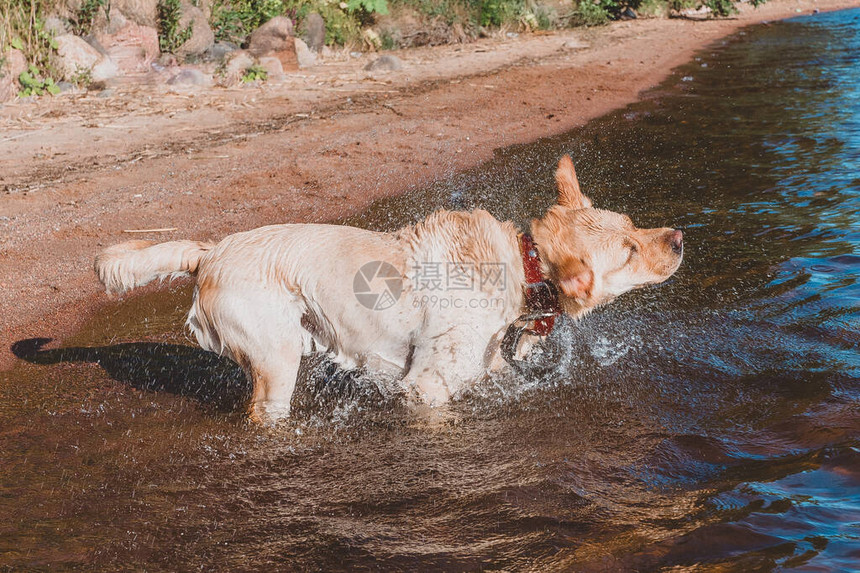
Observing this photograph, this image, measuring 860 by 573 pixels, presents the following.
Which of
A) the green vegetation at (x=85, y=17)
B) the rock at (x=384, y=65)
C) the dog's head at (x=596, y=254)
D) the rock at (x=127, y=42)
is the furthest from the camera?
the rock at (x=384, y=65)

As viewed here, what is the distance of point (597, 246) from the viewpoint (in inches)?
198

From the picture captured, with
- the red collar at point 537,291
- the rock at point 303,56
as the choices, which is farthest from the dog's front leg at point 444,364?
the rock at point 303,56

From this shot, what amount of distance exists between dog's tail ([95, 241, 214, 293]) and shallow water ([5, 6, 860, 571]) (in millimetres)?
1157

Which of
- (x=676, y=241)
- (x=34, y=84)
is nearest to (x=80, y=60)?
(x=34, y=84)

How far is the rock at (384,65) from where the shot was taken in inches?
753

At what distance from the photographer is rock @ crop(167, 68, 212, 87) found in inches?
635

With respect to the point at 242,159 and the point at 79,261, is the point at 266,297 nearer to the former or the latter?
the point at 79,261

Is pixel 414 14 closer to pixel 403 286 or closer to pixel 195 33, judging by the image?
pixel 195 33

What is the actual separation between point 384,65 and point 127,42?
6.26 meters

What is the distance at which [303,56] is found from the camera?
19.3m

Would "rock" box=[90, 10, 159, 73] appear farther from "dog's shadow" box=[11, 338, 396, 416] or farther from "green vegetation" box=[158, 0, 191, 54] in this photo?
"dog's shadow" box=[11, 338, 396, 416]

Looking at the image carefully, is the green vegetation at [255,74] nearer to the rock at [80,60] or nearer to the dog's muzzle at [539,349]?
the rock at [80,60]

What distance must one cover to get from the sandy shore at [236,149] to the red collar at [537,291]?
191 inches

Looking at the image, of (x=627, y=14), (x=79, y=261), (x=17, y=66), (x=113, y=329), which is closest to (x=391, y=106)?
(x=17, y=66)
